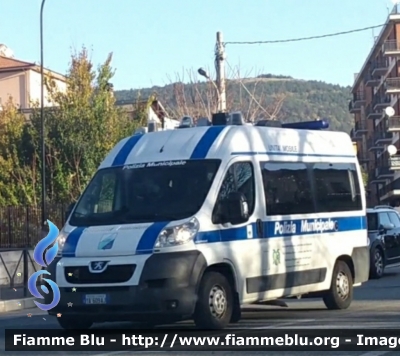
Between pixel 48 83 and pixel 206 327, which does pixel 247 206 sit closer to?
pixel 206 327

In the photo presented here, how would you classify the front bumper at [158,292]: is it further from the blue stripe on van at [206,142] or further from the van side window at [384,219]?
the van side window at [384,219]

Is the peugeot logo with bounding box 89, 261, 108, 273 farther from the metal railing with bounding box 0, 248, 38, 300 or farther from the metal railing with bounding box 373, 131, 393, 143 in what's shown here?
the metal railing with bounding box 373, 131, 393, 143

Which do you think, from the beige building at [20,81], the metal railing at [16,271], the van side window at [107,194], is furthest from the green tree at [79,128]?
the van side window at [107,194]

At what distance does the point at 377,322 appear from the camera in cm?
1281

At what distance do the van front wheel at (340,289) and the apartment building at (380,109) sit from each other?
210ft

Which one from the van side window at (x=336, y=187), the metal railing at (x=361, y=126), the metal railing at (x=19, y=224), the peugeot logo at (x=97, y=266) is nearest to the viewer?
the peugeot logo at (x=97, y=266)

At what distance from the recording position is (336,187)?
49.8 ft

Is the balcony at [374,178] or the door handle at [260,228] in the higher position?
the balcony at [374,178]

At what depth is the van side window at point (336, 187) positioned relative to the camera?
14.8 metres

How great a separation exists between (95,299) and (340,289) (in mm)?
4620

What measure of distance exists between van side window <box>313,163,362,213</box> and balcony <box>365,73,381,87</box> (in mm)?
83648

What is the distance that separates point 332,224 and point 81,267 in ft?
14.6

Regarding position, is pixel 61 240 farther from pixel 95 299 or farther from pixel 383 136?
pixel 383 136

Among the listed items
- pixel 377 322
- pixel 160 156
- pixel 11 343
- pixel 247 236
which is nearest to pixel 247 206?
pixel 247 236
